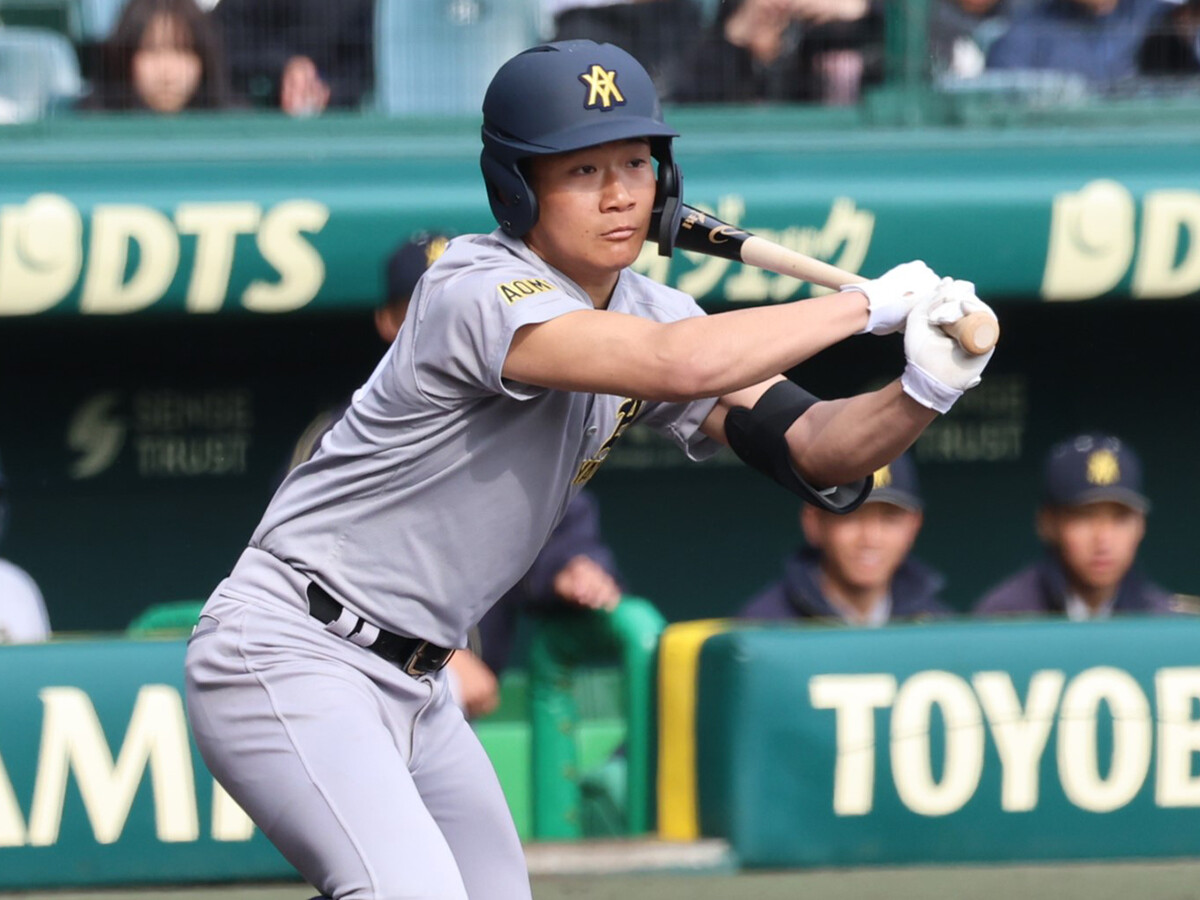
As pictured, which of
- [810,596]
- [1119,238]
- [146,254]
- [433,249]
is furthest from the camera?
[1119,238]

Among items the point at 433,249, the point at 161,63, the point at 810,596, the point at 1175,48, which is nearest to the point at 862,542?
the point at 810,596

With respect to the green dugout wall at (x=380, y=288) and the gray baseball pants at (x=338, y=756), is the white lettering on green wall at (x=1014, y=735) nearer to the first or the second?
the green dugout wall at (x=380, y=288)

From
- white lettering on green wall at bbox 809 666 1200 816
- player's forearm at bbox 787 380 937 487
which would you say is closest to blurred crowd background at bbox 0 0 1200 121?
white lettering on green wall at bbox 809 666 1200 816

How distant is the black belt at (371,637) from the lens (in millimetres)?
2811

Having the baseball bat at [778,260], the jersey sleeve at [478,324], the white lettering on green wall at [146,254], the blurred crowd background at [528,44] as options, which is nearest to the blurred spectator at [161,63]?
the blurred crowd background at [528,44]

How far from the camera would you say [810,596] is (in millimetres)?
5121

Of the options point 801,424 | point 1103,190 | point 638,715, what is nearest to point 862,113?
point 1103,190

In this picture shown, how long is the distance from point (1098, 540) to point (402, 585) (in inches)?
119

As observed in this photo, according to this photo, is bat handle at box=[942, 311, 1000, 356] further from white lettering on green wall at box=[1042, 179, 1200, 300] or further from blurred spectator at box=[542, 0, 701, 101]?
blurred spectator at box=[542, 0, 701, 101]

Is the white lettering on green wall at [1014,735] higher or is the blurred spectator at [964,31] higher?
the blurred spectator at [964,31]

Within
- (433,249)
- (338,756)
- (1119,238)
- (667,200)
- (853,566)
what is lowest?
(853,566)

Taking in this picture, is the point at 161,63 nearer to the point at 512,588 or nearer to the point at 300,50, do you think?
the point at 300,50

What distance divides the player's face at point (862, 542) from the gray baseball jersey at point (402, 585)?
2.26 metres

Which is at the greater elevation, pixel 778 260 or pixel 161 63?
pixel 161 63
